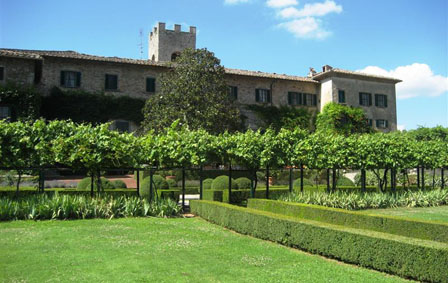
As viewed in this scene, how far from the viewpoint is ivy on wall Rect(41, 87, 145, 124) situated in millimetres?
27953

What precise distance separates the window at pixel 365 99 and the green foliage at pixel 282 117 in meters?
5.36

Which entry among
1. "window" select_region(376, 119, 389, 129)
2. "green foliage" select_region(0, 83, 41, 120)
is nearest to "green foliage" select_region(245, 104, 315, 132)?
"window" select_region(376, 119, 389, 129)

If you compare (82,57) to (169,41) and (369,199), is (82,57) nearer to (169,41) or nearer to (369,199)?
(169,41)

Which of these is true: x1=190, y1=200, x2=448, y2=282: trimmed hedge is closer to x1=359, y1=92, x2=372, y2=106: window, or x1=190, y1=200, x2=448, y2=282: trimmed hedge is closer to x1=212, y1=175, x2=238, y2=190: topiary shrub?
x1=212, y1=175, x2=238, y2=190: topiary shrub

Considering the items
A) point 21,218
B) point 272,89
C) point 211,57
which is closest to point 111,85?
point 211,57

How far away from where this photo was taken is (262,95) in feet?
116

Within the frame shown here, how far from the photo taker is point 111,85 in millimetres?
30281

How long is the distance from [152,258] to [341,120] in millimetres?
30838

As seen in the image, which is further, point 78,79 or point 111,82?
point 111,82

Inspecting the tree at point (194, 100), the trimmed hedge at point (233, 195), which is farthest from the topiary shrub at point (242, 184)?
the tree at point (194, 100)

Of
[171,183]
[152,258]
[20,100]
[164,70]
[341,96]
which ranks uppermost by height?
[164,70]

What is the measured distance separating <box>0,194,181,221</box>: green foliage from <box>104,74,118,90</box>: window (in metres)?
18.6

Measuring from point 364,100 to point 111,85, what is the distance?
2319 centimetres

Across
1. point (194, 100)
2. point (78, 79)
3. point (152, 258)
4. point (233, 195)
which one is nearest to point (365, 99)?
point (194, 100)
